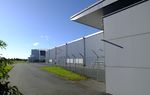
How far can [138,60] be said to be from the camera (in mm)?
10320

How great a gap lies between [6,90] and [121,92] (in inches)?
363

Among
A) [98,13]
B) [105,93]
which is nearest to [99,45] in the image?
[98,13]

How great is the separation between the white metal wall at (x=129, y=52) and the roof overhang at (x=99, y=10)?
55 cm

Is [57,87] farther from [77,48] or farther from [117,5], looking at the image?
[77,48]

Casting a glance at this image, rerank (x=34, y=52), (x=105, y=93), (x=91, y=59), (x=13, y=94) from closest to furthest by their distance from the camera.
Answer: (x=13, y=94) → (x=105, y=93) → (x=91, y=59) → (x=34, y=52)

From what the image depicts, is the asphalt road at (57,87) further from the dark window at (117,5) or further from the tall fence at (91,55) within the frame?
the dark window at (117,5)

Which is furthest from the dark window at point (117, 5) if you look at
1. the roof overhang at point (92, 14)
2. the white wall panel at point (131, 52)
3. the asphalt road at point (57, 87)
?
the asphalt road at point (57, 87)

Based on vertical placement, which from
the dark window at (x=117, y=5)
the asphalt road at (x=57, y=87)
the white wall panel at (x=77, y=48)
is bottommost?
the asphalt road at (x=57, y=87)

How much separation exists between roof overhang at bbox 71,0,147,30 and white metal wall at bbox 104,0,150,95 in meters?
0.55

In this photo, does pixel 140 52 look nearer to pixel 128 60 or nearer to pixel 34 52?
pixel 128 60

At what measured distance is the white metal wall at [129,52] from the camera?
9953 mm

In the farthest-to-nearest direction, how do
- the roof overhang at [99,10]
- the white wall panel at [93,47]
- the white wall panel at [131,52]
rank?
the white wall panel at [93,47]
the roof overhang at [99,10]
the white wall panel at [131,52]

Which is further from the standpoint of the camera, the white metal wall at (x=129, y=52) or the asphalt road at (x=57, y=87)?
the asphalt road at (x=57, y=87)

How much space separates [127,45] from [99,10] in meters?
3.77
